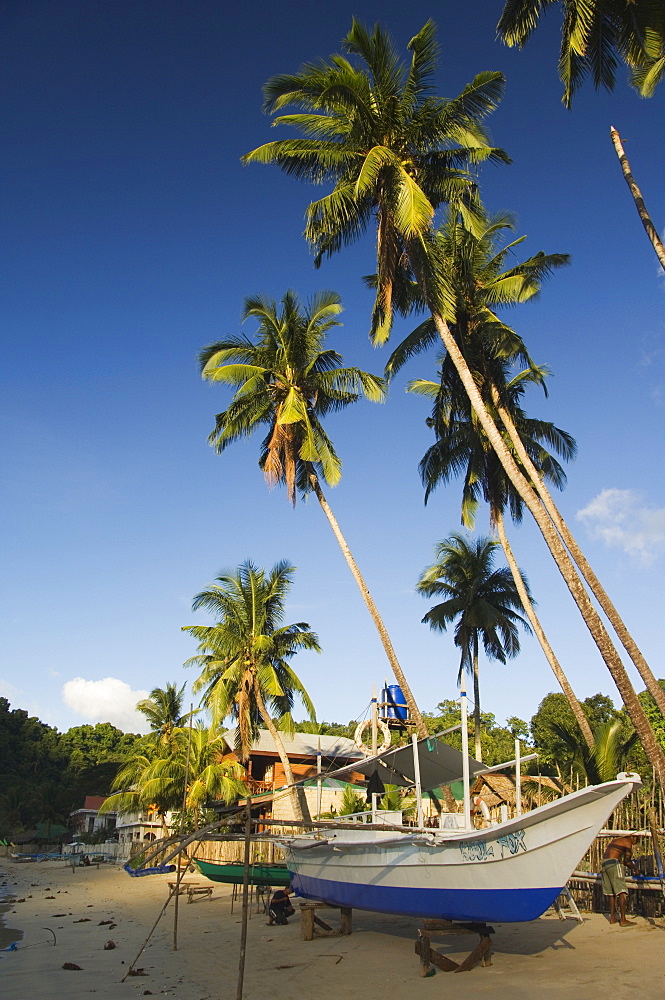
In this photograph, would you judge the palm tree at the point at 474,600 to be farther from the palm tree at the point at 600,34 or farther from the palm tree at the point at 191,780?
the palm tree at the point at 600,34

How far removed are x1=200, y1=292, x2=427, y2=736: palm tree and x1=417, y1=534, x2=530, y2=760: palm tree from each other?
35.5ft

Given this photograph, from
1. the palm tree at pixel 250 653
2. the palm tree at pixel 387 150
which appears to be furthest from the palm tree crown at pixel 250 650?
the palm tree at pixel 387 150

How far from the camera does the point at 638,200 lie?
1393 centimetres

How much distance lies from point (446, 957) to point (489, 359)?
15.3 m

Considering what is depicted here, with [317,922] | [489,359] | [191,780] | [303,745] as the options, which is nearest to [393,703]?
[317,922]

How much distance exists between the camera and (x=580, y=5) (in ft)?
38.4

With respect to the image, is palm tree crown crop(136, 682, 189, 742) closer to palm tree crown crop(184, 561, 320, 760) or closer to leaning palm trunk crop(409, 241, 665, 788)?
palm tree crown crop(184, 561, 320, 760)

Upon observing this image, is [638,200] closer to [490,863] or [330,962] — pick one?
[490,863]

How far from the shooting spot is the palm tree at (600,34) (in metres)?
11.8

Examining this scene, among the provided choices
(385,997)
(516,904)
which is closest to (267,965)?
(385,997)

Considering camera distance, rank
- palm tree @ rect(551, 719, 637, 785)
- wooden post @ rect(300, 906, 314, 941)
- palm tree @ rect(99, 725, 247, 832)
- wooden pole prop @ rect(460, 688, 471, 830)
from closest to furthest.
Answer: wooden pole prop @ rect(460, 688, 471, 830) → wooden post @ rect(300, 906, 314, 941) → palm tree @ rect(551, 719, 637, 785) → palm tree @ rect(99, 725, 247, 832)

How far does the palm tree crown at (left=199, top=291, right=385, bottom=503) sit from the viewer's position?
21.4m

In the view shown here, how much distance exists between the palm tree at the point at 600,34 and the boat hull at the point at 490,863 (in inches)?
491

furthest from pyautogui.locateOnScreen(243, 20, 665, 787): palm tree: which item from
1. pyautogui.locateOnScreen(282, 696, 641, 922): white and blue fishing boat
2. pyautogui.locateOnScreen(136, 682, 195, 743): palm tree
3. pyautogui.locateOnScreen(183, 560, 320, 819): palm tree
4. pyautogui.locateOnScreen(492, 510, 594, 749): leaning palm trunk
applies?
pyautogui.locateOnScreen(136, 682, 195, 743): palm tree
